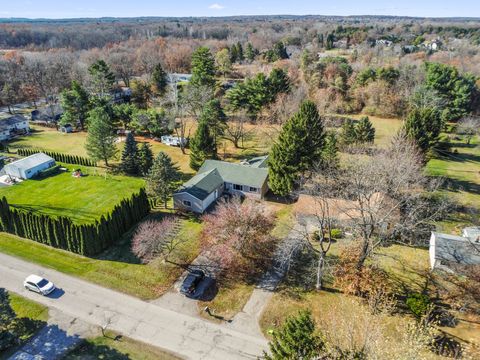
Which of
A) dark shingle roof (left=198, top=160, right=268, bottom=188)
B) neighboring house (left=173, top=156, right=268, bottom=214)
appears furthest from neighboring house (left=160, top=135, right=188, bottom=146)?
dark shingle roof (left=198, top=160, right=268, bottom=188)

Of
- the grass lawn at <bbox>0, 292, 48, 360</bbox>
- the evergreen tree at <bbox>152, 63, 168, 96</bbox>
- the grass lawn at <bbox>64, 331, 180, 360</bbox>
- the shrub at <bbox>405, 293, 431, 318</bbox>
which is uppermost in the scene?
the evergreen tree at <bbox>152, 63, 168, 96</bbox>

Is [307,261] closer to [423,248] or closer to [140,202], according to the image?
[423,248]

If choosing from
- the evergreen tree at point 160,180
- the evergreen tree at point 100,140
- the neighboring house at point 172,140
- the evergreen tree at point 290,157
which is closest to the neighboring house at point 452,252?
the evergreen tree at point 290,157

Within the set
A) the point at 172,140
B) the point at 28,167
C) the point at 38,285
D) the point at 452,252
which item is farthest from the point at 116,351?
the point at 172,140

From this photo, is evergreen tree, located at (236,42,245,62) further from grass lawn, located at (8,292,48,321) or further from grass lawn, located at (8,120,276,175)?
grass lawn, located at (8,292,48,321)

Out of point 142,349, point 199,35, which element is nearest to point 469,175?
point 142,349

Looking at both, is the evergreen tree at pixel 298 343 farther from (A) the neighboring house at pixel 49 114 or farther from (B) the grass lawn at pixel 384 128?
(A) the neighboring house at pixel 49 114
